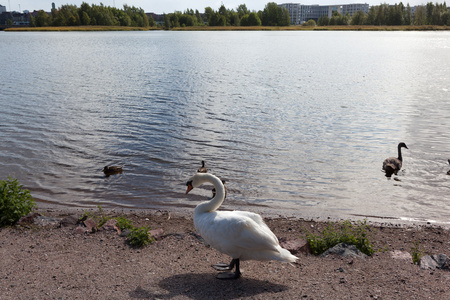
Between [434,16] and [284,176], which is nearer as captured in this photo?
[284,176]

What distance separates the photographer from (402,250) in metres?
7.10

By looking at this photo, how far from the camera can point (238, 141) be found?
1533cm

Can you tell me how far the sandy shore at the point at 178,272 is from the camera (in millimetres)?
5324

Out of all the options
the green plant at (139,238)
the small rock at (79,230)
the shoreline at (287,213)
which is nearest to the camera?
the green plant at (139,238)

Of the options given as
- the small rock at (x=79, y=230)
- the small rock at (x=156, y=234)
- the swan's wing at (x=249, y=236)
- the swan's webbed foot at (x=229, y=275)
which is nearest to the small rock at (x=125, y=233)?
the small rock at (x=156, y=234)

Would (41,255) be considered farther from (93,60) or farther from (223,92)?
(93,60)

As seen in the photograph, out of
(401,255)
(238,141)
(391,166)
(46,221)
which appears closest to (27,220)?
(46,221)

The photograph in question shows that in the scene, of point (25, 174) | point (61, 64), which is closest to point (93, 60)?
point (61, 64)

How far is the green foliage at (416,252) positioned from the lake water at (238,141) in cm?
190

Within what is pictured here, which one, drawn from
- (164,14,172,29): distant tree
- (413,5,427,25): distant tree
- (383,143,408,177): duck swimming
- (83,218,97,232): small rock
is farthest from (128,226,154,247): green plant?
(164,14,172,29): distant tree

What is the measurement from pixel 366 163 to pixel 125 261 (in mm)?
9021

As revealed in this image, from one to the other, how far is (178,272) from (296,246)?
1.96m

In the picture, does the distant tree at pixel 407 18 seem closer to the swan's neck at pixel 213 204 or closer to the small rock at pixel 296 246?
the small rock at pixel 296 246

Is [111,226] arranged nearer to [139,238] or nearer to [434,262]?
[139,238]
